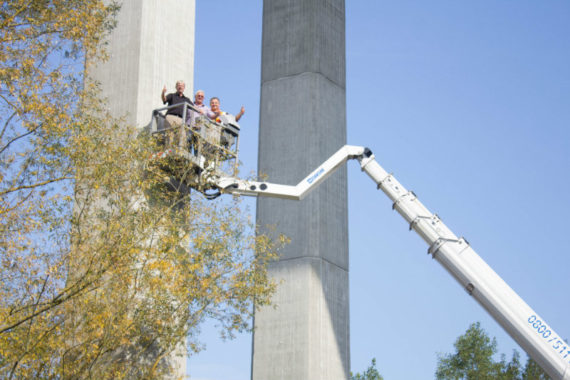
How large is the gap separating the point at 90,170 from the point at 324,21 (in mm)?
7957

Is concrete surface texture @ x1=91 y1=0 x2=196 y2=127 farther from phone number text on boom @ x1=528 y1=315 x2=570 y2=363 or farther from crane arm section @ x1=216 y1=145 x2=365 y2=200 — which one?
phone number text on boom @ x1=528 y1=315 x2=570 y2=363

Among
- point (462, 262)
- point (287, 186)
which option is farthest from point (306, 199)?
point (462, 262)

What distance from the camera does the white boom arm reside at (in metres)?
10.2

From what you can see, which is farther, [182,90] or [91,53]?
[182,90]

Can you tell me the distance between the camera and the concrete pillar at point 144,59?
34.0ft

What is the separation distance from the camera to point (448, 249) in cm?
1082

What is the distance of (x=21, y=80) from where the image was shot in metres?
8.13

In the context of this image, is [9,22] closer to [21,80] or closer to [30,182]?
[21,80]

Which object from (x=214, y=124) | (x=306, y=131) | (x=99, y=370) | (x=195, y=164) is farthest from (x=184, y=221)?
(x=306, y=131)

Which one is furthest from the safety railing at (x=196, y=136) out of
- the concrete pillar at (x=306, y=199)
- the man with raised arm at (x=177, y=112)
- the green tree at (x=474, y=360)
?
the green tree at (x=474, y=360)

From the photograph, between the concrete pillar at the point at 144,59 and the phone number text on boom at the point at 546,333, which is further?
the concrete pillar at the point at 144,59

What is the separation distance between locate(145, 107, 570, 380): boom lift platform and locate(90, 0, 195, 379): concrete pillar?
0.97 m

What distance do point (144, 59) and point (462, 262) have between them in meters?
4.80

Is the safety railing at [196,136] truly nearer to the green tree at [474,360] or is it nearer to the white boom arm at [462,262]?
the white boom arm at [462,262]
